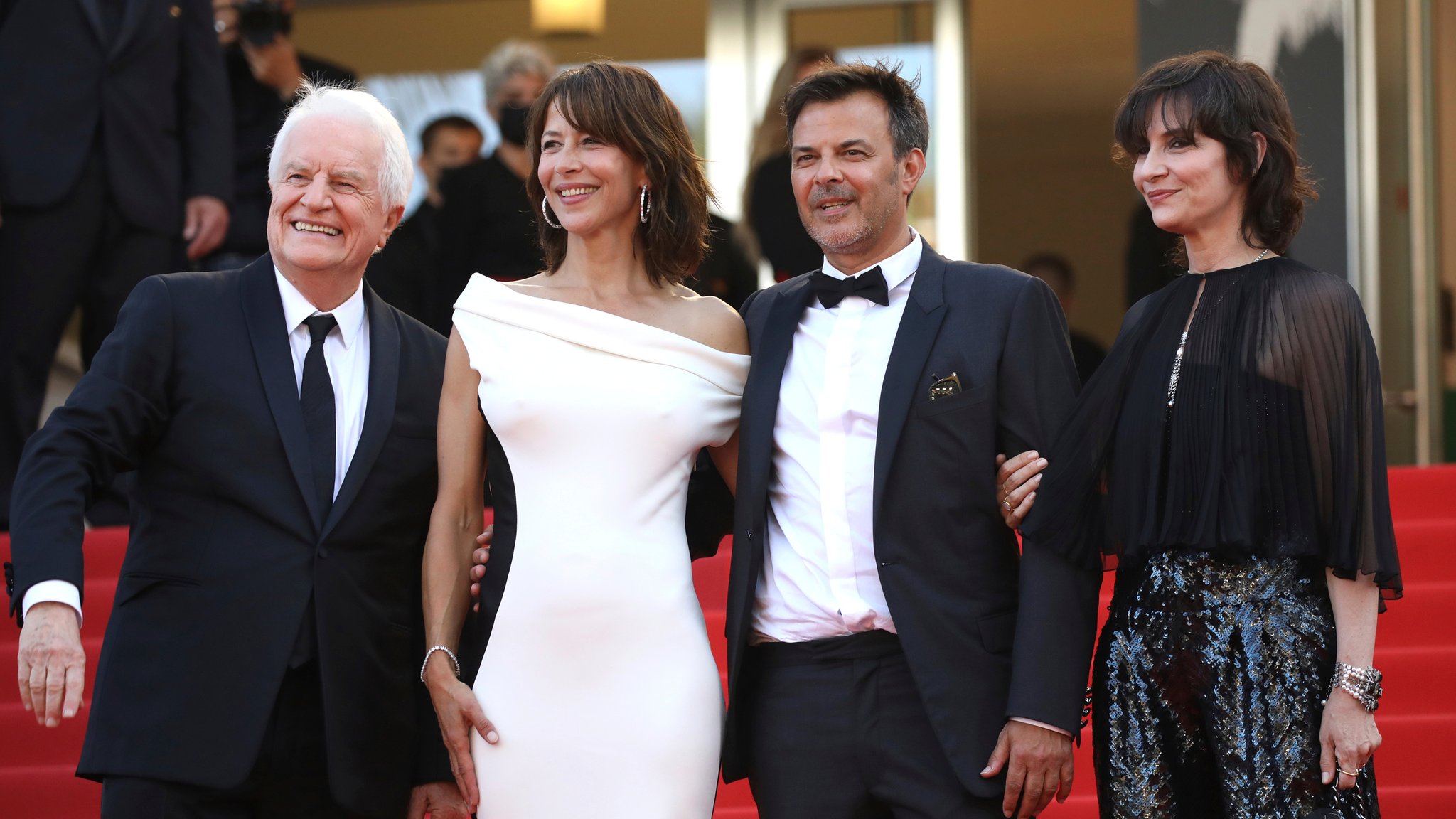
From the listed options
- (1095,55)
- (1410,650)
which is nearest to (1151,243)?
(1410,650)

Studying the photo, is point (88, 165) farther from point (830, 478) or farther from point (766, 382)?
point (830, 478)

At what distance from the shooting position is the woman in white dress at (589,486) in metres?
2.85

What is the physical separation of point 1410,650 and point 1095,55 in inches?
318

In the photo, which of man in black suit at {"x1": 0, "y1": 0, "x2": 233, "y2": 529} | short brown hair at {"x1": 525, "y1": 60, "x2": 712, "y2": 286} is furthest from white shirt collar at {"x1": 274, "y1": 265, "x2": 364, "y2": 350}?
man in black suit at {"x1": 0, "y1": 0, "x2": 233, "y2": 529}

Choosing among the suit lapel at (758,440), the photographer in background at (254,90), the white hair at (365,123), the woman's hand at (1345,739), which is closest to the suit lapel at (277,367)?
the white hair at (365,123)

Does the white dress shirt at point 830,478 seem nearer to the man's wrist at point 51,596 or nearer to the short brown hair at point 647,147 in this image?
the short brown hair at point 647,147

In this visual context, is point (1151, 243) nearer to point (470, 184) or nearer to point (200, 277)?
point (470, 184)

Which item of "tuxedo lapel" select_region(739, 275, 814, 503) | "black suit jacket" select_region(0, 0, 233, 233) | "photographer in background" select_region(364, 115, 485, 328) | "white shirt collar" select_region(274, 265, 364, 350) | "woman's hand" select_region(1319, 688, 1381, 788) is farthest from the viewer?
"photographer in background" select_region(364, 115, 485, 328)

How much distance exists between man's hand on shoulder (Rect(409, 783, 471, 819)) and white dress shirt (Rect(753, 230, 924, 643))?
0.70 m

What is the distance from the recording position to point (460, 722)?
9.48ft

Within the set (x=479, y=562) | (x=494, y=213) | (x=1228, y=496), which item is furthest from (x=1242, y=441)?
(x=494, y=213)

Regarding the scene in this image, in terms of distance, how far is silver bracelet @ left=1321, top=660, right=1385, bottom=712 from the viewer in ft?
7.93

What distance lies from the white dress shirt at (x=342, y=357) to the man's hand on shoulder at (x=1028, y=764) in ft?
4.37

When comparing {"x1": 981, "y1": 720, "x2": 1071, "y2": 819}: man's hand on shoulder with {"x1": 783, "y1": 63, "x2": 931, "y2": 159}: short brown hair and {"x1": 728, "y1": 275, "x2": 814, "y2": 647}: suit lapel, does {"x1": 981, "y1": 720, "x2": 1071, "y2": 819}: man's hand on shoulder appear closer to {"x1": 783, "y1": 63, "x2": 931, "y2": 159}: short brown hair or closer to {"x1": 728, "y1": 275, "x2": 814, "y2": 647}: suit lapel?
{"x1": 728, "y1": 275, "x2": 814, "y2": 647}: suit lapel
